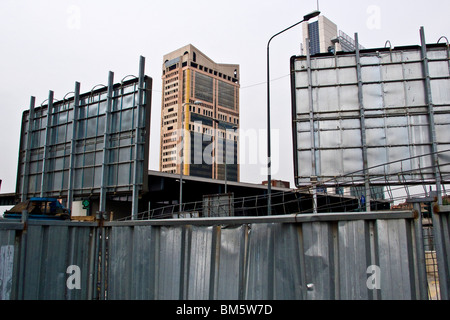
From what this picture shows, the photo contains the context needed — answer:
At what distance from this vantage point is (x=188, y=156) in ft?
505

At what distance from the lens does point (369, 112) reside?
11703 mm

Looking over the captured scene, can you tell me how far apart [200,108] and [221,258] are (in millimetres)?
127409

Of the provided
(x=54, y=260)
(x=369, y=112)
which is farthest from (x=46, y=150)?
(x=369, y=112)

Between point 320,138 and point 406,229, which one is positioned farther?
point 320,138

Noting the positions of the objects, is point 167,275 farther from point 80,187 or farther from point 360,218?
point 80,187

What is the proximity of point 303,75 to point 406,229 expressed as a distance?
8876 millimetres

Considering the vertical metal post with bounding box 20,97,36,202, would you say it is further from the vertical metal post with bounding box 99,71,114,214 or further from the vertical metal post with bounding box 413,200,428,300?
the vertical metal post with bounding box 413,200,428,300

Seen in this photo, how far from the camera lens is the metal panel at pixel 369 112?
1130 centimetres

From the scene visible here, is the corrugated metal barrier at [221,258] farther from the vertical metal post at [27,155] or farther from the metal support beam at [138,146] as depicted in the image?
the vertical metal post at [27,155]

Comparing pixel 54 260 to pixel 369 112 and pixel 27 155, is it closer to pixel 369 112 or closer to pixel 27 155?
pixel 369 112

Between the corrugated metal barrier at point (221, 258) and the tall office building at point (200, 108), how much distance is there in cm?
12444

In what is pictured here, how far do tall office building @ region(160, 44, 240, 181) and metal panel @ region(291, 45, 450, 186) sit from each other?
393ft

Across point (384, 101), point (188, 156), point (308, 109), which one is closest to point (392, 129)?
point (384, 101)

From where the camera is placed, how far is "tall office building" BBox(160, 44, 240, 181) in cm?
13725
